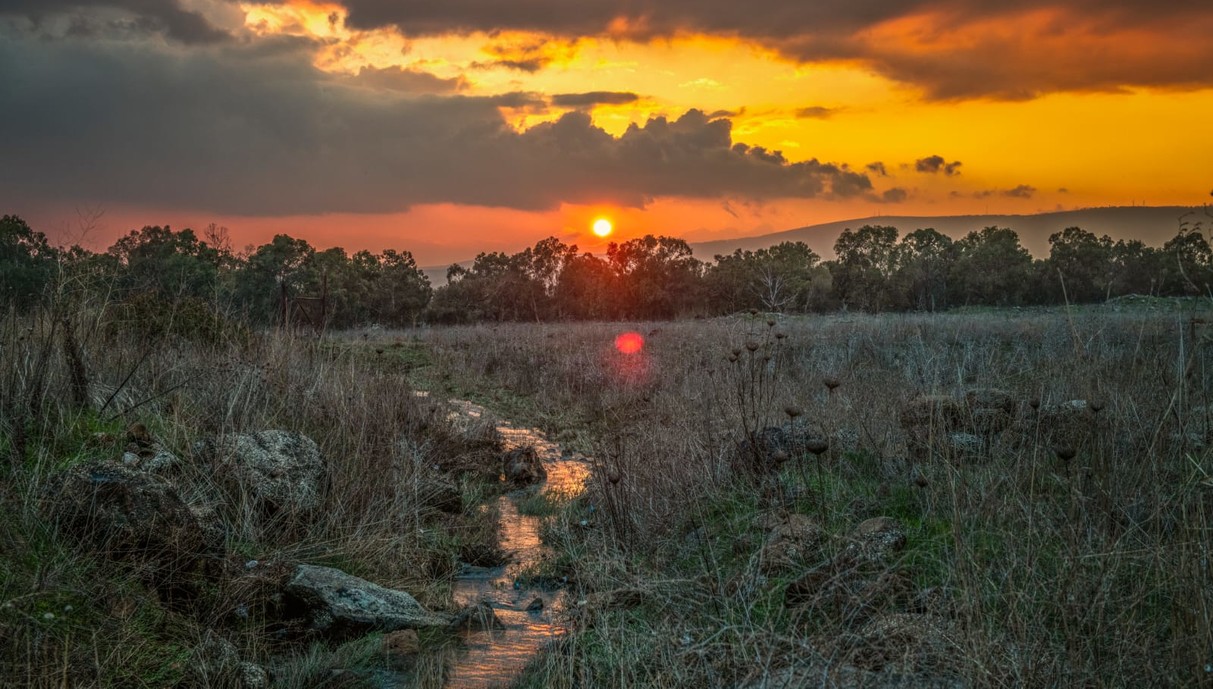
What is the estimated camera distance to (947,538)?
5043 millimetres

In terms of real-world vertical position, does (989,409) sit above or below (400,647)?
above

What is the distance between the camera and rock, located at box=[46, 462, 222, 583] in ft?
16.3

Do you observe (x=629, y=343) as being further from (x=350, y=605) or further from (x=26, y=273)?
(x=350, y=605)

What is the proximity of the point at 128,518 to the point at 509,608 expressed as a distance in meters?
2.63

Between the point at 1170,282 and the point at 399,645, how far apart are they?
37555 mm

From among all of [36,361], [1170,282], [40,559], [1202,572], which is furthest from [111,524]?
[1170,282]

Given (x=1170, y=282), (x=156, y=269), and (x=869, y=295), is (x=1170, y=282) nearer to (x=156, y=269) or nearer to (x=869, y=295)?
(x=869, y=295)

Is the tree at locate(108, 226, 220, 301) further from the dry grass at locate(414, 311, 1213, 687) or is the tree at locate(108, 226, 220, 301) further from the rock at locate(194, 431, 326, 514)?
the dry grass at locate(414, 311, 1213, 687)

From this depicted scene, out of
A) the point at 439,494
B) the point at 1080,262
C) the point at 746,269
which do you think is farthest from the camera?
the point at 746,269

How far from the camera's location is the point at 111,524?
4996 millimetres

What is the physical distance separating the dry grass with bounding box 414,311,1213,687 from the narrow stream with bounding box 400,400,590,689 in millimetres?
281

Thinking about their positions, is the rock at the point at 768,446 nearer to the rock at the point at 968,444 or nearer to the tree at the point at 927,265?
the rock at the point at 968,444

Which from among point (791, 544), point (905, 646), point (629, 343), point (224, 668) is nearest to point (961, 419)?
point (791, 544)

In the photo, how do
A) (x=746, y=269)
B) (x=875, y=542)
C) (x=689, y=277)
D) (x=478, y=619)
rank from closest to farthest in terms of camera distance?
(x=875, y=542), (x=478, y=619), (x=746, y=269), (x=689, y=277)
